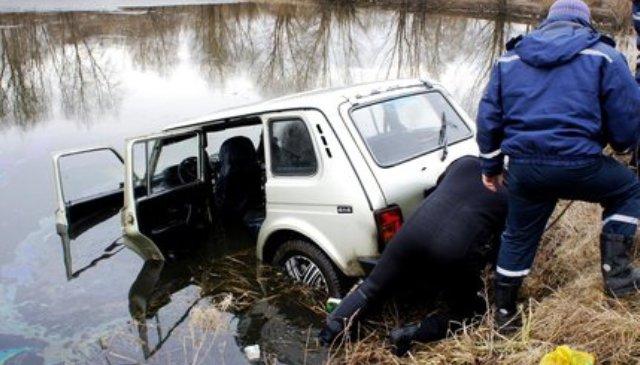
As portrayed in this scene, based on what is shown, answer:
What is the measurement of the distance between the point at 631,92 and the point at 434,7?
29.9m

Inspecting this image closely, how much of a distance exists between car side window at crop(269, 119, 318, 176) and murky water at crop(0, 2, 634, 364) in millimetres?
1093

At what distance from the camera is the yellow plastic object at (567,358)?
298cm

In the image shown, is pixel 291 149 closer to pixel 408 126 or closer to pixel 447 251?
pixel 408 126

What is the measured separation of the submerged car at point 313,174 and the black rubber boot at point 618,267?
1.39m

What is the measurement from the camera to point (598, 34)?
309 centimetres

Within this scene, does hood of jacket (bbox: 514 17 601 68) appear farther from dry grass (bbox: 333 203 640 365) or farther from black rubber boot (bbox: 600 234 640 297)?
dry grass (bbox: 333 203 640 365)

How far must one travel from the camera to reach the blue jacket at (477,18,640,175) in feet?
9.89

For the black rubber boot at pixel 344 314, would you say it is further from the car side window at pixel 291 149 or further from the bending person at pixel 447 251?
the car side window at pixel 291 149

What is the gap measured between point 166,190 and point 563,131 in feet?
13.1

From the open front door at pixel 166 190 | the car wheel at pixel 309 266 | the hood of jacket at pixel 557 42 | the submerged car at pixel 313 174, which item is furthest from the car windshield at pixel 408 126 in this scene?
the open front door at pixel 166 190

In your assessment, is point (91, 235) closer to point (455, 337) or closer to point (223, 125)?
point (223, 125)

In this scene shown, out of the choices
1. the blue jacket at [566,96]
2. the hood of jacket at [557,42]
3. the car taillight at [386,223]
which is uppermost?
the hood of jacket at [557,42]

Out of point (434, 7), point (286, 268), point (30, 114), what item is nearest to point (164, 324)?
point (286, 268)

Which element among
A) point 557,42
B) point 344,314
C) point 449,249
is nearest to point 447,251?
point 449,249
